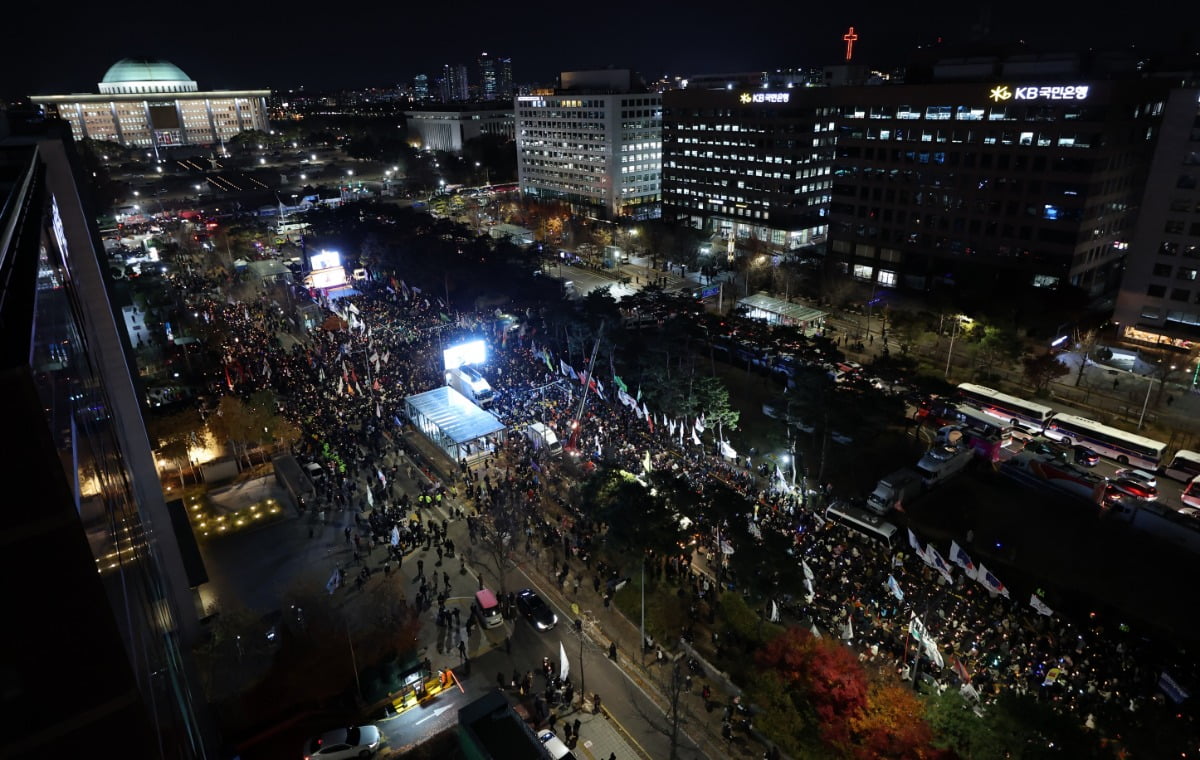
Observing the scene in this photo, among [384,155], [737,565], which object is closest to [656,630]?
[737,565]

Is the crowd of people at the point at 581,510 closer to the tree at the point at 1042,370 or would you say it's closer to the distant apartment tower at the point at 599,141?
the tree at the point at 1042,370

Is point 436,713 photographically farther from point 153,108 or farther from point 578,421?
point 153,108

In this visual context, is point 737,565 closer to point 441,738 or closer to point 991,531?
point 441,738

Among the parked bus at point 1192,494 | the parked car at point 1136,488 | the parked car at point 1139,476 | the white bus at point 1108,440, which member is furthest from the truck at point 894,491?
the parked bus at point 1192,494

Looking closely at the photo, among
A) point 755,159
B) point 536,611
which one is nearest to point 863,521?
point 536,611

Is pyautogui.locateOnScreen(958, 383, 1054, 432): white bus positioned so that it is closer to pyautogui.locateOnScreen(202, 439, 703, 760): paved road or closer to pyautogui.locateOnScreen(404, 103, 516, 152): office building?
pyautogui.locateOnScreen(202, 439, 703, 760): paved road

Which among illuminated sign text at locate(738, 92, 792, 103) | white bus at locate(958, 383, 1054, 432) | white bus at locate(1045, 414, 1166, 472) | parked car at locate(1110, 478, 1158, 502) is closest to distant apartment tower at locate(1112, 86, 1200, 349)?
white bus at locate(1045, 414, 1166, 472)
